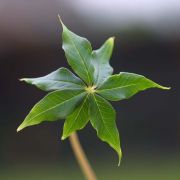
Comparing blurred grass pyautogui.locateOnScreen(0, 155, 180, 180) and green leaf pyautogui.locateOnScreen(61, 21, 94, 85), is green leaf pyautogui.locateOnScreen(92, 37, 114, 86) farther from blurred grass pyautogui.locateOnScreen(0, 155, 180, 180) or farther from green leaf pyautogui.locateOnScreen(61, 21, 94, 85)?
blurred grass pyautogui.locateOnScreen(0, 155, 180, 180)

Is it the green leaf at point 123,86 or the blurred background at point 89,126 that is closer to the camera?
the green leaf at point 123,86

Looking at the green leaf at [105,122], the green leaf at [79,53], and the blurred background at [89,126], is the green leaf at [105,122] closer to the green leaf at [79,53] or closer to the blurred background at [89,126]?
the green leaf at [79,53]

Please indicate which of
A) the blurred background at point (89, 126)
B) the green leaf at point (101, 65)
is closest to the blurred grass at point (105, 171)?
the blurred background at point (89, 126)

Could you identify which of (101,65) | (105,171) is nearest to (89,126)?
(105,171)

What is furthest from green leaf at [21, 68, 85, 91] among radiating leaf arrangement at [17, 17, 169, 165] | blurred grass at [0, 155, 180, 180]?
blurred grass at [0, 155, 180, 180]

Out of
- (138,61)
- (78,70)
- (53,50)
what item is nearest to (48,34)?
(53,50)
